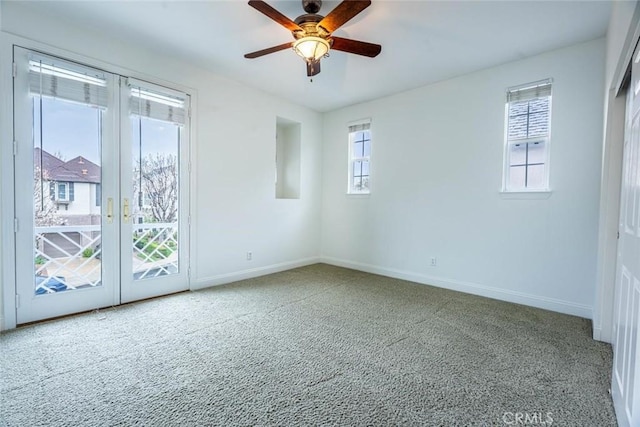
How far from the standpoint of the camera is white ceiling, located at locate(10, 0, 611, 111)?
2.56m

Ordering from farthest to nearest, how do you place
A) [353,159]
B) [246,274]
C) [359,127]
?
[353,159]
[359,127]
[246,274]

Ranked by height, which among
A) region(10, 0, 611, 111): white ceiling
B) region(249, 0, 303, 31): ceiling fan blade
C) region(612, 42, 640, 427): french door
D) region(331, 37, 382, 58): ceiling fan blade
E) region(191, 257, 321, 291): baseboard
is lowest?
region(191, 257, 321, 291): baseboard

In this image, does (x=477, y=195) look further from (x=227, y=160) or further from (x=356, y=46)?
(x=227, y=160)

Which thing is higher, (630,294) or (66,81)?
(66,81)

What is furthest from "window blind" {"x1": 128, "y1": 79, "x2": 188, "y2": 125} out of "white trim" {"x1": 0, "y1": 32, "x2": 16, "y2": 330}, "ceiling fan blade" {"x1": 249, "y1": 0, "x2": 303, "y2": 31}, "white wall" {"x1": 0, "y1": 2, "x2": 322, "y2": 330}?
"ceiling fan blade" {"x1": 249, "y1": 0, "x2": 303, "y2": 31}

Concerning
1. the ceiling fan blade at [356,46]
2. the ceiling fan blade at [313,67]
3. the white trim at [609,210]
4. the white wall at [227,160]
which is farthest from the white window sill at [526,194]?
the white wall at [227,160]

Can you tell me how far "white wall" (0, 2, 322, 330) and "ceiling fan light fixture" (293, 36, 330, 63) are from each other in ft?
6.39

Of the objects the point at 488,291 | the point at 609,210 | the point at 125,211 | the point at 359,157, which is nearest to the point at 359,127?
the point at 359,157

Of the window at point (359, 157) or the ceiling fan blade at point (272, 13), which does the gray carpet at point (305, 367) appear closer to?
the window at point (359, 157)

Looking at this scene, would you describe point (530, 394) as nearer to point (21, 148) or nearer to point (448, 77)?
point (448, 77)

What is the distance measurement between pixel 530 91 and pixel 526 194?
1.19 m

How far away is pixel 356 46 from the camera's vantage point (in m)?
2.60

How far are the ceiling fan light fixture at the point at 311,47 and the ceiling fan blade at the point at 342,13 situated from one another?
0.34 feet

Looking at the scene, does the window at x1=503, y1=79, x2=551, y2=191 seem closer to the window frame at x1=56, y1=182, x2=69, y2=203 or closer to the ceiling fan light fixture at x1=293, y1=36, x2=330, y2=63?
the ceiling fan light fixture at x1=293, y1=36, x2=330, y2=63
